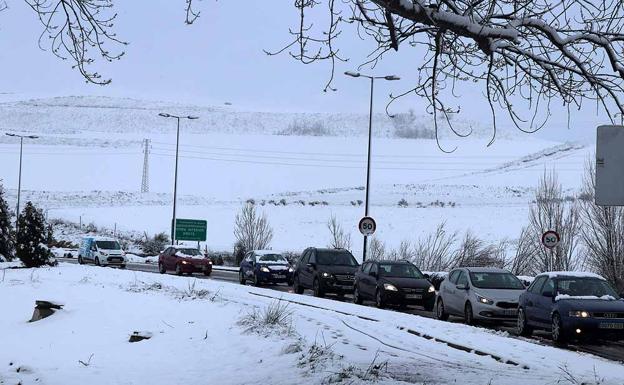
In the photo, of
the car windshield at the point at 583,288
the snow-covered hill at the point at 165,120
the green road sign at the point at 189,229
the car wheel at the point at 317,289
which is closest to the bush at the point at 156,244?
the green road sign at the point at 189,229

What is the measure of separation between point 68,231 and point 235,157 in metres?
54.8

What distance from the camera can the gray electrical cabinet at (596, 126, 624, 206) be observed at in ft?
26.7

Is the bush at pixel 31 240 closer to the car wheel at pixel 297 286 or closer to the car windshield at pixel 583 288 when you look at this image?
the car wheel at pixel 297 286

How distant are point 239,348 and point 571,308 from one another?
682cm

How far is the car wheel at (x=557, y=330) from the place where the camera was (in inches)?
604

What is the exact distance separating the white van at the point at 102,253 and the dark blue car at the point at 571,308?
32.1 m

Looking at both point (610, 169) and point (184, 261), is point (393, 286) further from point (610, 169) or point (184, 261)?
point (184, 261)

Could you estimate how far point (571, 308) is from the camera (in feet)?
50.5

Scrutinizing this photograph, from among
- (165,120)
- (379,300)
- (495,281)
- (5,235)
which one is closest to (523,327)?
(495,281)

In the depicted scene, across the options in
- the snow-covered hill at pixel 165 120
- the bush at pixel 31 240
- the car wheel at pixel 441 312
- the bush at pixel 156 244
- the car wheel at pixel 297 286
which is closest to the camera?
the car wheel at pixel 441 312

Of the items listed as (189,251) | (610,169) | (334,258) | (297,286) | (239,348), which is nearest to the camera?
(610,169)

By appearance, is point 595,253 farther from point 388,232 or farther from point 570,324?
point 388,232

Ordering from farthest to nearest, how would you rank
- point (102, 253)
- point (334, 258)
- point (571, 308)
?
point (102, 253) → point (334, 258) → point (571, 308)

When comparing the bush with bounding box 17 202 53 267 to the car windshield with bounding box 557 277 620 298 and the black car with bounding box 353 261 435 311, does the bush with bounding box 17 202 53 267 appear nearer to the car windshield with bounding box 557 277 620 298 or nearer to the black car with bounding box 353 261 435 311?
the black car with bounding box 353 261 435 311
